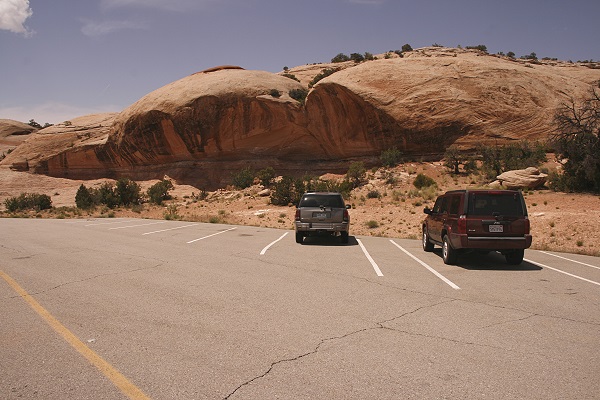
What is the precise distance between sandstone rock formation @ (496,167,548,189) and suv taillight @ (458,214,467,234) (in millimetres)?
17449

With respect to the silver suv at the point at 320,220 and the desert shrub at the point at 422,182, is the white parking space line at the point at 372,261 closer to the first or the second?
the silver suv at the point at 320,220

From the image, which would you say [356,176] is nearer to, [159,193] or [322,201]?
[159,193]

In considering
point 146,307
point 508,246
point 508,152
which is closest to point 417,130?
point 508,152

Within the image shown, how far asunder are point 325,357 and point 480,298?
12.6 feet

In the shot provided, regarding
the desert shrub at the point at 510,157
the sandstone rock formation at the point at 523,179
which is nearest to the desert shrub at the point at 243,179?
the desert shrub at the point at 510,157

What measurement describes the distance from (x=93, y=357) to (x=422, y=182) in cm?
2908

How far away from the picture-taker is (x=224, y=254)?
1180cm

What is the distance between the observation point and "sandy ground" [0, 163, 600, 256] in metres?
17.4

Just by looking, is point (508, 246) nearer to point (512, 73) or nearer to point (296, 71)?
point (512, 73)

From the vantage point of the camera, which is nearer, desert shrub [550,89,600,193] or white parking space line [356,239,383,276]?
white parking space line [356,239,383,276]

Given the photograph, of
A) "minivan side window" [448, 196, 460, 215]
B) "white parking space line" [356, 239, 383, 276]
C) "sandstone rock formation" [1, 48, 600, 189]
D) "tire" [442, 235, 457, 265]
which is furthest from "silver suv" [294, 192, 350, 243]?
"sandstone rock formation" [1, 48, 600, 189]

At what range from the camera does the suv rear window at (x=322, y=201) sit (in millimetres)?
15117

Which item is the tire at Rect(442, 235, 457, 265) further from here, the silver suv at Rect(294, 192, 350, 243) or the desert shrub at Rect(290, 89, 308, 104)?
the desert shrub at Rect(290, 89, 308, 104)

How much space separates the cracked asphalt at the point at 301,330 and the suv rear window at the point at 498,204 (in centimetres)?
134
